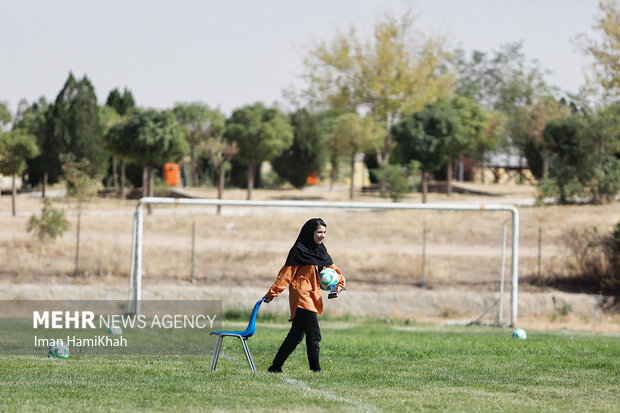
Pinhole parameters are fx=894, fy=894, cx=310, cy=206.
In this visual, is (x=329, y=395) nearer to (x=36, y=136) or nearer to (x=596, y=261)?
(x=596, y=261)

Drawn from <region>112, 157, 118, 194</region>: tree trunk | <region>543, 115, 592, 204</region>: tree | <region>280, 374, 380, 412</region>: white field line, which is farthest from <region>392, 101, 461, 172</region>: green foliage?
<region>280, 374, 380, 412</region>: white field line

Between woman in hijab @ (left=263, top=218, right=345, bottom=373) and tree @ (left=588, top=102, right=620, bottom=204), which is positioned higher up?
tree @ (left=588, top=102, right=620, bottom=204)

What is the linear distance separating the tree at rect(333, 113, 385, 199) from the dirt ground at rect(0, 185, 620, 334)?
7.24 meters

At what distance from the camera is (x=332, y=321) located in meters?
21.7

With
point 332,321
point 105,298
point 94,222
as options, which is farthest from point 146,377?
point 94,222

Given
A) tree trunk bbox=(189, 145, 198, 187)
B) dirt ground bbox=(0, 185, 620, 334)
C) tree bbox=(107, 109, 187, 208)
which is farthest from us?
A: tree trunk bbox=(189, 145, 198, 187)

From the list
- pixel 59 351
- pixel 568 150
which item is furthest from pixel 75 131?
pixel 59 351

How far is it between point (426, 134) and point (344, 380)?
2882cm

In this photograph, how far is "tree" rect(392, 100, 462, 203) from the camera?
37.0 meters

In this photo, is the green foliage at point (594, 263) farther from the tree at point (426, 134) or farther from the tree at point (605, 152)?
the tree at point (426, 134)

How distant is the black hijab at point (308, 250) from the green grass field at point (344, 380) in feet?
3.99

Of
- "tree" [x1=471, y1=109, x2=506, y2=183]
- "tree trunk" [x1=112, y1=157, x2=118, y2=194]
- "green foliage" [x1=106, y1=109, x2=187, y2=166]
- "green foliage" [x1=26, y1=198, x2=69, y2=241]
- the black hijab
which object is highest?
"tree" [x1=471, y1=109, x2=506, y2=183]

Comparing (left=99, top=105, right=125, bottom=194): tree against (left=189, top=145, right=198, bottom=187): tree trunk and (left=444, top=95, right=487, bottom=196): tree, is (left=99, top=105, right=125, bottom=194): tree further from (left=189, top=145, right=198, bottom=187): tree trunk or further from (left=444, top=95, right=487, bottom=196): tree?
(left=444, top=95, right=487, bottom=196): tree

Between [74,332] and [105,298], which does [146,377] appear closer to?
[74,332]
